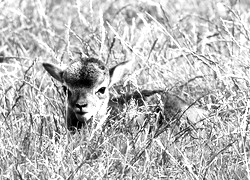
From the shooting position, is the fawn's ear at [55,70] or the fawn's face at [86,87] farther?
the fawn's ear at [55,70]

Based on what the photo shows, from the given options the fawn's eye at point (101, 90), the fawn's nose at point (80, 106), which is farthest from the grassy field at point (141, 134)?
the fawn's eye at point (101, 90)

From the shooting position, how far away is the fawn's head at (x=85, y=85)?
6766 millimetres

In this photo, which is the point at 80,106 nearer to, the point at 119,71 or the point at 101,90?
the point at 101,90

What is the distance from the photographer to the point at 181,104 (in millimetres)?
7305

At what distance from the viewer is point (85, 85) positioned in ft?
22.9

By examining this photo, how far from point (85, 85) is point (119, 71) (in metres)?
0.59

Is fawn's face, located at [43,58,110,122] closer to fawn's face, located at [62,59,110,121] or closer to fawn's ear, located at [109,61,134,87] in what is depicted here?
fawn's face, located at [62,59,110,121]

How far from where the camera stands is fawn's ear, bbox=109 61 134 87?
7.38m

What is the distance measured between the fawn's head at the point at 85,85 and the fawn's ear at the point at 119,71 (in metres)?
0.01

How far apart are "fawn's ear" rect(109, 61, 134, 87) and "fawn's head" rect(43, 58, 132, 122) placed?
13 mm

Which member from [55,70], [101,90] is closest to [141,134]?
[101,90]

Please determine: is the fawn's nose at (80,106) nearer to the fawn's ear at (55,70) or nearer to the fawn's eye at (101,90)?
the fawn's eye at (101,90)

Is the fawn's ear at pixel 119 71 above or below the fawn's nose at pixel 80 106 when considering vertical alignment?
above

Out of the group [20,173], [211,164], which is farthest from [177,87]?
[20,173]
